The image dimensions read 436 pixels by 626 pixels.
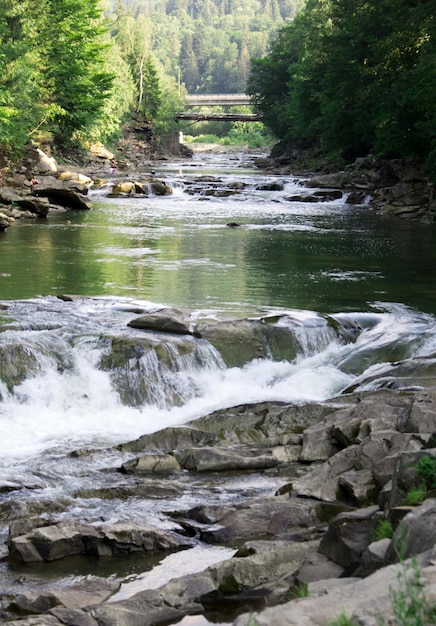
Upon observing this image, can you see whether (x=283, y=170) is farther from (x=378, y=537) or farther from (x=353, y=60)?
(x=378, y=537)

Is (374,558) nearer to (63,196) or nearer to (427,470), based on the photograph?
(427,470)

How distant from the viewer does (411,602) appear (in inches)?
174

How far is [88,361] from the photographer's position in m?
14.0

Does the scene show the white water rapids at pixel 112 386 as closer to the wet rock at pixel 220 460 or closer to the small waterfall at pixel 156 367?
the small waterfall at pixel 156 367

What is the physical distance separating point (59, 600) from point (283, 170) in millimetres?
61899

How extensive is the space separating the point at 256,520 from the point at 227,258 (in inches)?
669

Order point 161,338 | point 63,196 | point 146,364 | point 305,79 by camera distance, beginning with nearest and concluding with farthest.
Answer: point 146,364 → point 161,338 → point 63,196 → point 305,79

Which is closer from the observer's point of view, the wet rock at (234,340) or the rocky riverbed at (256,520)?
the rocky riverbed at (256,520)

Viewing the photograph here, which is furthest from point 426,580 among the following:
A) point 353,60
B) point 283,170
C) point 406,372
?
point 283,170

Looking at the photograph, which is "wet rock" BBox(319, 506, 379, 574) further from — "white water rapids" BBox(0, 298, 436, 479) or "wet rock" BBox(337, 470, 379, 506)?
"white water rapids" BBox(0, 298, 436, 479)

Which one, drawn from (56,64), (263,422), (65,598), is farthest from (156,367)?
(56,64)

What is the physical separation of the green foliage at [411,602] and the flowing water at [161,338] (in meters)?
3.15

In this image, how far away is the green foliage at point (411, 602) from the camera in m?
4.23

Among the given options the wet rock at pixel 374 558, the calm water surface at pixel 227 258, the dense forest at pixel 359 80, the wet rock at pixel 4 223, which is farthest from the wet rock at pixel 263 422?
the dense forest at pixel 359 80
